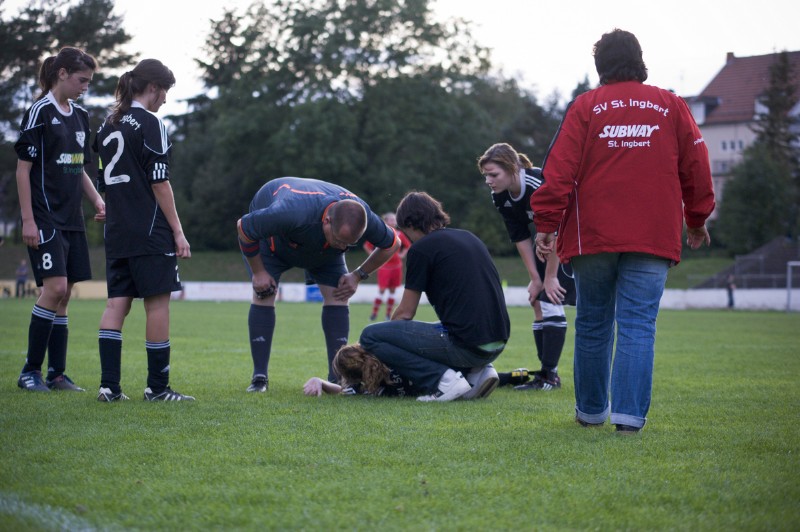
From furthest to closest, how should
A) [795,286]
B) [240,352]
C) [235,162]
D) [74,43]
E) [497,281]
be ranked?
[235,162], [74,43], [795,286], [240,352], [497,281]

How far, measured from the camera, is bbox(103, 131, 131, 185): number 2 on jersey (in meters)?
5.85

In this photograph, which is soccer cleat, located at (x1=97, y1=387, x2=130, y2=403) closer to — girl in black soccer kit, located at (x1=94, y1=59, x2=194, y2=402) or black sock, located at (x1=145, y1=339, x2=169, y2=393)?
girl in black soccer kit, located at (x1=94, y1=59, x2=194, y2=402)

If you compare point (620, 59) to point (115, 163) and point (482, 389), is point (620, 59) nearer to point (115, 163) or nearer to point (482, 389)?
point (482, 389)

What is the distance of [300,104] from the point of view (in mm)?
47594

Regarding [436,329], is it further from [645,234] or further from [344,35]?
[344,35]

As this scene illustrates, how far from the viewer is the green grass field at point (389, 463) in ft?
10.2

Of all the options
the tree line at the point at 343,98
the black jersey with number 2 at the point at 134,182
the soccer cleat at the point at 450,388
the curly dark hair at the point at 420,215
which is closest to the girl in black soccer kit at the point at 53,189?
the black jersey with number 2 at the point at 134,182

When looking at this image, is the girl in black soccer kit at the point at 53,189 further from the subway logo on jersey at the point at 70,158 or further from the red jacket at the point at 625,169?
the red jacket at the point at 625,169

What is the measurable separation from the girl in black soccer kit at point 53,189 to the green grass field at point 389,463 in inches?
18.3

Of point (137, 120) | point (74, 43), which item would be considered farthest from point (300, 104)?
point (137, 120)

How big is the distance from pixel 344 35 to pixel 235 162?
397 inches

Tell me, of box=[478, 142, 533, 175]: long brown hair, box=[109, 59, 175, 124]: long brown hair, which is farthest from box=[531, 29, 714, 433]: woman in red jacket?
box=[109, 59, 175, 124]: long brown hair

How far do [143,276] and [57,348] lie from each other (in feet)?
4.68

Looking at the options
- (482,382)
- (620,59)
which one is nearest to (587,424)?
(482,382)
